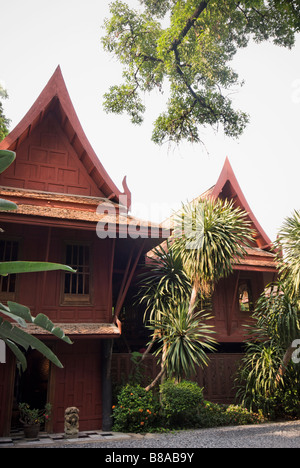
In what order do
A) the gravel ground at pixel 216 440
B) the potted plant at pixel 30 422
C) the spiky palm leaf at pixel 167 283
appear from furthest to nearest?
1. the spiky palm leaf at pixel 167 283
2. the potted plant at pixel 30 422
3. the gravel ground at pixel 216 440

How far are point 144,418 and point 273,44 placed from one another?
11277 mm

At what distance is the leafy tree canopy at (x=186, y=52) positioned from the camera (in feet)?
36.5

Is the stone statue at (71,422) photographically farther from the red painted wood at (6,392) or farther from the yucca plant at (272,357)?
the yucca plant at (272,357)

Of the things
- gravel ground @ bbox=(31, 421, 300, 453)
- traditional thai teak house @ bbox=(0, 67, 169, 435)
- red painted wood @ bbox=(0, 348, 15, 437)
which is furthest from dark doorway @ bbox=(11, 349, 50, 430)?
gravel ground @ bbox=(31, 421, 300, 453)

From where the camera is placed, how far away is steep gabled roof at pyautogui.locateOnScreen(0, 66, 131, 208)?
38.4ft

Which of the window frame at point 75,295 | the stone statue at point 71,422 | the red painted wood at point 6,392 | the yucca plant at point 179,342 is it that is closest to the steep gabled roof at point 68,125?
the window frame at point 75,295

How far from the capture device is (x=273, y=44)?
39.0 feet

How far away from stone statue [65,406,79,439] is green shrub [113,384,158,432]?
1.06 metres

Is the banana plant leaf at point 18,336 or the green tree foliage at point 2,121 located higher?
the green tree foliage at point 2,121

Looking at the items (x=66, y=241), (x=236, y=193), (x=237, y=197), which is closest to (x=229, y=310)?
(x=237, y=197)

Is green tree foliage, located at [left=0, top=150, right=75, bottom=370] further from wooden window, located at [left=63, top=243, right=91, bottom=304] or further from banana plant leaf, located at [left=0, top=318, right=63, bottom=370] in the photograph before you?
wooden window, located at [left=63, top=243, right=91, bottom=304]

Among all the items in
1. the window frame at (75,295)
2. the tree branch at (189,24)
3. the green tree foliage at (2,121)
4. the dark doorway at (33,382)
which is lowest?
the dark doorway at (33,382)

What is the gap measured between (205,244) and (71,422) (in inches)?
224

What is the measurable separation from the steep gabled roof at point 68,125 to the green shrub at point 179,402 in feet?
17.9
